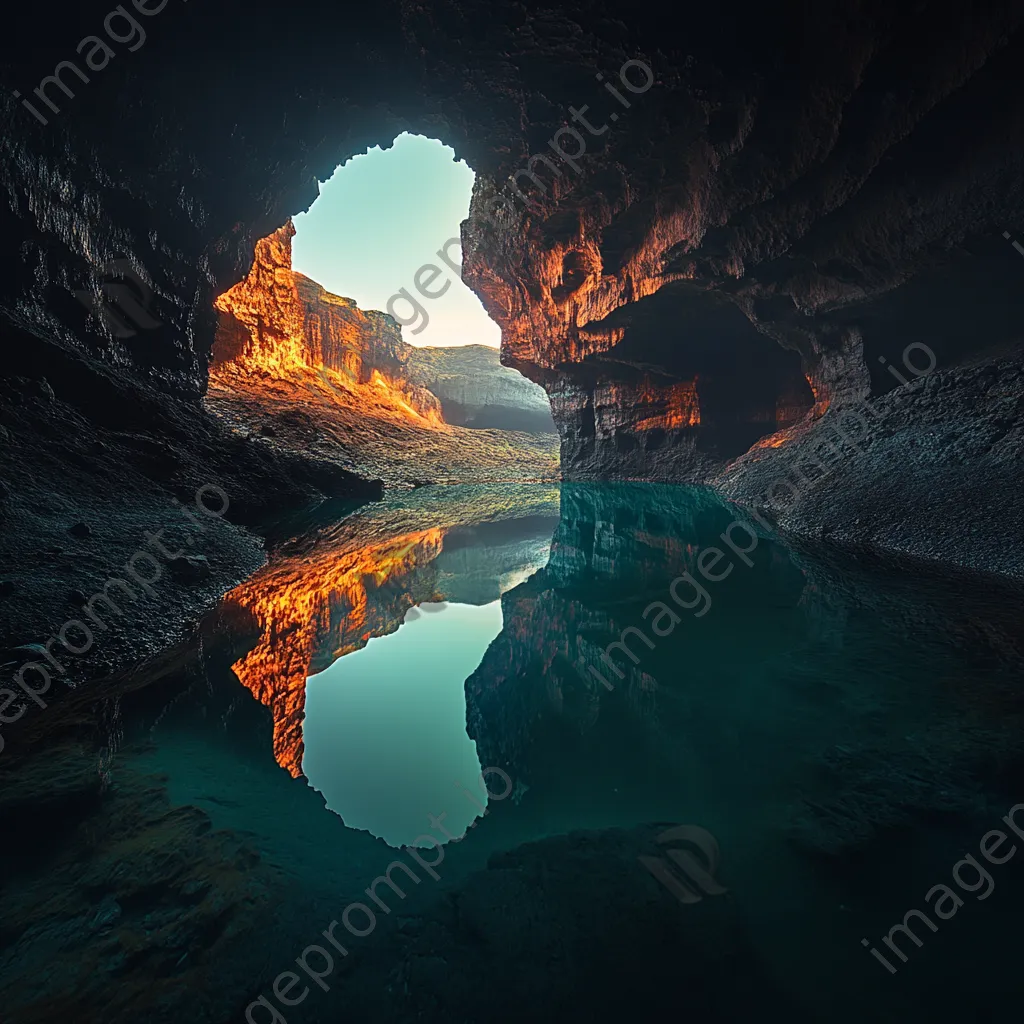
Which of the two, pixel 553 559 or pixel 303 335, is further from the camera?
pixel 303 335

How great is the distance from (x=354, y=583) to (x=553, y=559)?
300cm

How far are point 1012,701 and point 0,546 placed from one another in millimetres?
6991

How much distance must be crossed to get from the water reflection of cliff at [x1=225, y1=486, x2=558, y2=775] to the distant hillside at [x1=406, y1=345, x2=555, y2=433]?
44.4m

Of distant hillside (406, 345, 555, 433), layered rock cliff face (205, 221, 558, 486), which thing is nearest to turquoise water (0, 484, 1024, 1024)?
layered rock cliff face (205, 221, 558, 486)

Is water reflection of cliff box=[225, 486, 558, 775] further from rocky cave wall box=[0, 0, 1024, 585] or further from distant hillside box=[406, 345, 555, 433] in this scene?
distant hillside box=[406, 345, 555, 433]

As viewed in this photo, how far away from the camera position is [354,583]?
5883mm

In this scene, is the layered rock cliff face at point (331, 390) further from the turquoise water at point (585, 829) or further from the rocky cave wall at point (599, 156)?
the turquoise water at point (585, 829)

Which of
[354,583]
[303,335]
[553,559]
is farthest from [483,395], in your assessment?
[354,583]

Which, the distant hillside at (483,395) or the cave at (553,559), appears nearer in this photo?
the cave at (553,559)

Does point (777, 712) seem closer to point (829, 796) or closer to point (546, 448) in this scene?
point (829, 796)

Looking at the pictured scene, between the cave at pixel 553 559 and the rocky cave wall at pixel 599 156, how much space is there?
0.26ft

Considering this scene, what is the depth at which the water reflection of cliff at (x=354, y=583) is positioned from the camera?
3.48 m

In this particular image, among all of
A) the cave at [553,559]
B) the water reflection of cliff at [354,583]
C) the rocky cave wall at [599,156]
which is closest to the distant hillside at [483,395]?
the cave at [553,559]

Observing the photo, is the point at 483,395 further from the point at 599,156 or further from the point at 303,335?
the point at 599,156
